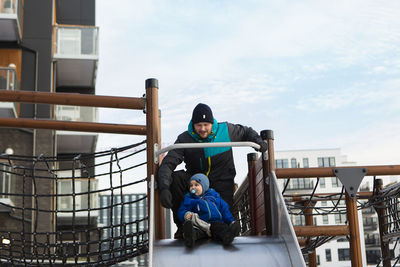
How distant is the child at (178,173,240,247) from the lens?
3162 millimetres

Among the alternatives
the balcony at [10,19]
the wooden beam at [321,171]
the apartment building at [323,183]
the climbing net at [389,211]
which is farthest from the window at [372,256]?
the wooden beam at [321,171]

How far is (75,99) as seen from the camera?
3.70m

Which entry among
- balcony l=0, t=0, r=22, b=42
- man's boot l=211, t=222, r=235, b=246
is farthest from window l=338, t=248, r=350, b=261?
man's boot l=211, t=222, r=235, b=246

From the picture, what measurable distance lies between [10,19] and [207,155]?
1163 centimetres

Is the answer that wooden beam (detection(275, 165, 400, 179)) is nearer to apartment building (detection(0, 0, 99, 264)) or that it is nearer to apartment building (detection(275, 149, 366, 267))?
apartment building (detection(0, 0, 99, 264))

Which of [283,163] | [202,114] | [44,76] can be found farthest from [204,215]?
[283,163]

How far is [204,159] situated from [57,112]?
40.2ft

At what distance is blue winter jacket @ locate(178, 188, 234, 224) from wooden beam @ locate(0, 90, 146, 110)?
0.69 meters

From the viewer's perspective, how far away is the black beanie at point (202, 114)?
3768mm

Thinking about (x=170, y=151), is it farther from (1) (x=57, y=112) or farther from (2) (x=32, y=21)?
(2) (x=32, y=21)

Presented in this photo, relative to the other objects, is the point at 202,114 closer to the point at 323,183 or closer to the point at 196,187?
the point at 196,187

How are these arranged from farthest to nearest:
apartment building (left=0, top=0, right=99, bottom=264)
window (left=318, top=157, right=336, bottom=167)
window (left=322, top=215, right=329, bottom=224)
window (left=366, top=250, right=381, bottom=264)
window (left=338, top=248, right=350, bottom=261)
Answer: window (left=318, top=157, right=336, bottom=167) → window (left=338, top=248, right=350, bottom=261) → window (left=366, top=250, right=381, bottom=264) → window (left=322, top=215, right=329, bottom=224) → apartment building (left=0, top=0, right=99, bottom=264)

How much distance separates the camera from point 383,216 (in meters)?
6.47

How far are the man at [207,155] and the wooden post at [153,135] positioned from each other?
0.13m
